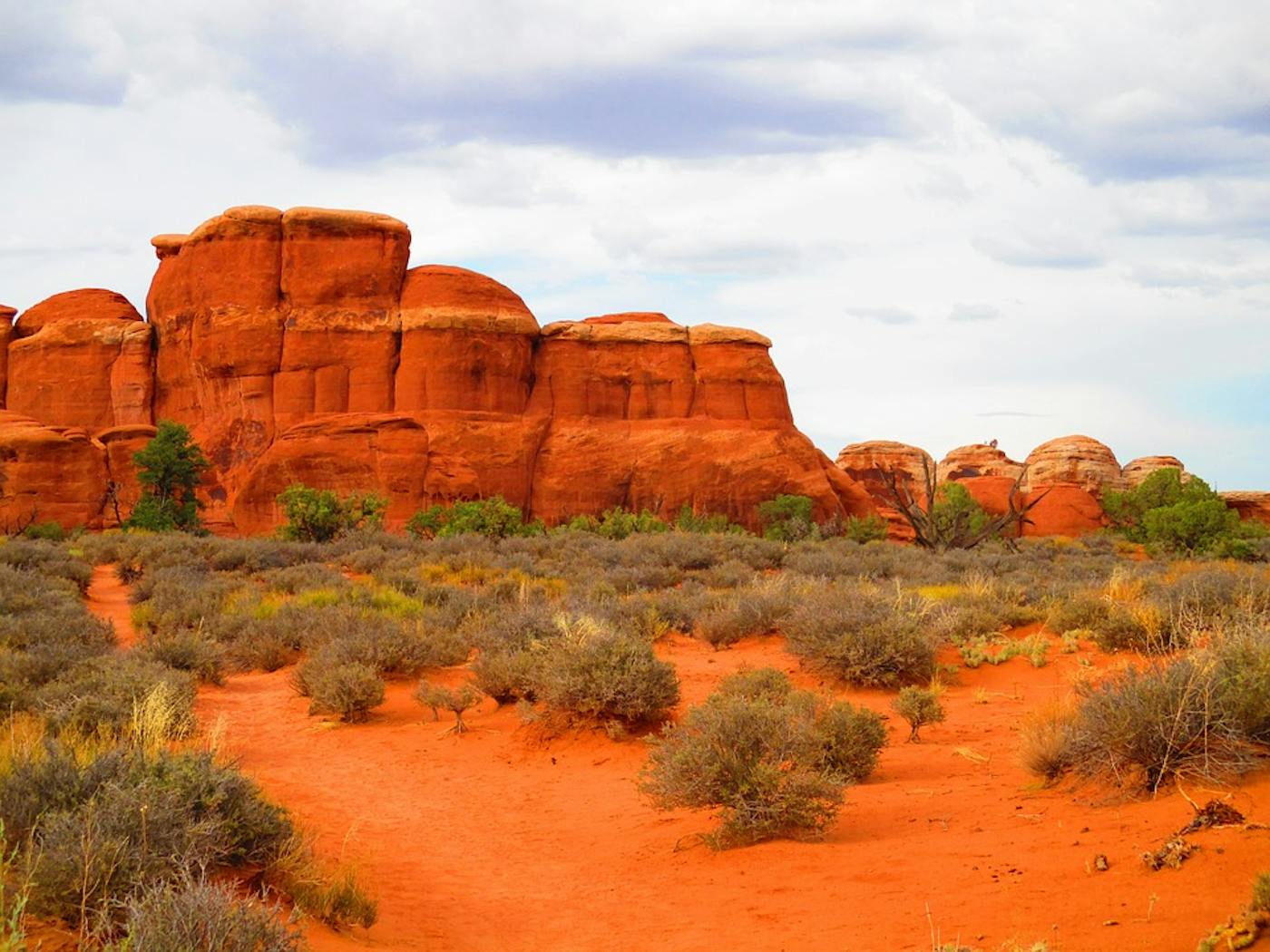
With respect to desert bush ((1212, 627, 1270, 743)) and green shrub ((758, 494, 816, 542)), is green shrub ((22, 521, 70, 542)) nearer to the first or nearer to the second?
green shrub ((758, 494, 816, 542))

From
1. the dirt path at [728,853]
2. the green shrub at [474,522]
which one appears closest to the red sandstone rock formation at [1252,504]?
the green shrub at [474,522]

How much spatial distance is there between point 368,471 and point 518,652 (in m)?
39.3

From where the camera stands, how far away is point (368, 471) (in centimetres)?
4912

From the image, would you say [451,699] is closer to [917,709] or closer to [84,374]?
[917,709]

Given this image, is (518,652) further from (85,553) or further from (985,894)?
(85,553)

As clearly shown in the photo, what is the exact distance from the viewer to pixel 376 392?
50844mm

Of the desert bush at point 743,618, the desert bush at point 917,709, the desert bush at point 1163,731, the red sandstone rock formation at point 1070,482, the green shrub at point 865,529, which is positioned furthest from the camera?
the red sandstone rock formation at point 1070,482

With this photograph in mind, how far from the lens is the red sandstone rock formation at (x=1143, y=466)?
70.7 metres

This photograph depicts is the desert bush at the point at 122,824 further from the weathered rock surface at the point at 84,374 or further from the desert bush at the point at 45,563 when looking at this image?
the weathered rock surface at the point at 84,374

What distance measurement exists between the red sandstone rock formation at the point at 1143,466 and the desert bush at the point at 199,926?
73.6m

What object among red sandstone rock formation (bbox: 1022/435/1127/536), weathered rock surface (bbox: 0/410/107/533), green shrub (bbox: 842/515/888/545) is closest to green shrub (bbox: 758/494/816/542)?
green shrub (bbox: 842/515/888/545)

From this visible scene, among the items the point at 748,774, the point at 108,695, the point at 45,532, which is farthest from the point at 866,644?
the point at 45,532

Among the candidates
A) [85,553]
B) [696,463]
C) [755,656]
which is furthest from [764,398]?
[755,656]

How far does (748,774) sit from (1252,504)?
64.2 meters
